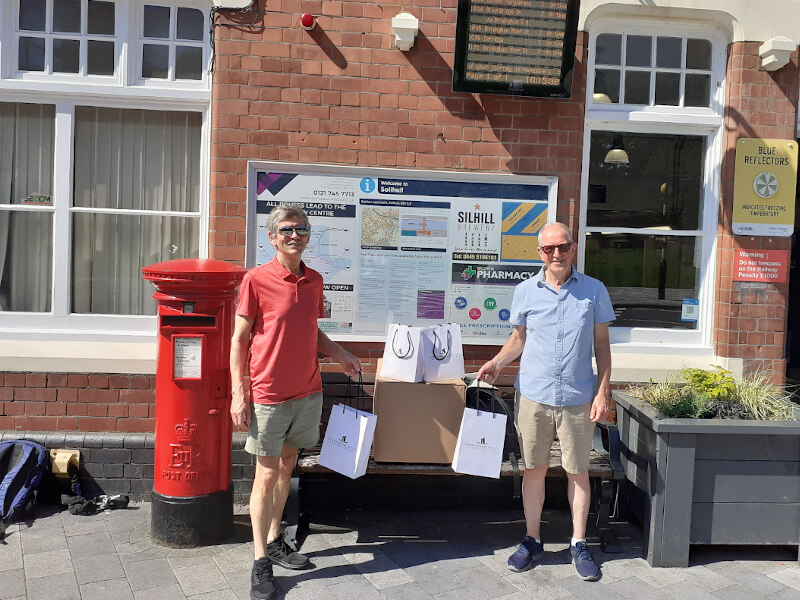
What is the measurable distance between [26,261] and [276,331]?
251cm

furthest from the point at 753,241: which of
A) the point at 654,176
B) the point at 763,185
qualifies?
the point at 654,176

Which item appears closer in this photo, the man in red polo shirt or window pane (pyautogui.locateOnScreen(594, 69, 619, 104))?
the man in red polo shirt

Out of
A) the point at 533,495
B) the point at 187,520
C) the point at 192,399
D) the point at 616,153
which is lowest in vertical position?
the point at 187,520

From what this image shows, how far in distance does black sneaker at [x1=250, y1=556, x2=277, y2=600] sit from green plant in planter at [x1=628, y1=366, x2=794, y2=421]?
7.93ft

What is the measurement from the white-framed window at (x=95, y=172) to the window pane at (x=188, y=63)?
0.05 feet

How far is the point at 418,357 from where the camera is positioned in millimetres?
4191

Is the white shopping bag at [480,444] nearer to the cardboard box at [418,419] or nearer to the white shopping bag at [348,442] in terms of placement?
the cardboard box at [418,419]

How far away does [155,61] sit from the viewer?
5004 mm

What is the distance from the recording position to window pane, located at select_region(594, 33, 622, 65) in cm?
521

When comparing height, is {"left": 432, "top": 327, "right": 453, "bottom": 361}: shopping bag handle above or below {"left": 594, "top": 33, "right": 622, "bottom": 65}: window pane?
below

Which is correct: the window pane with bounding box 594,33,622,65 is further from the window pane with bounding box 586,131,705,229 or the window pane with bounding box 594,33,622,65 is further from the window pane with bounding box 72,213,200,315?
the window pane with bounding box 72,213,200,315

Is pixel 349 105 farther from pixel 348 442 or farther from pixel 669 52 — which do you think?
pixel 669 52

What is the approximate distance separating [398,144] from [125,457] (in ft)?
9.36

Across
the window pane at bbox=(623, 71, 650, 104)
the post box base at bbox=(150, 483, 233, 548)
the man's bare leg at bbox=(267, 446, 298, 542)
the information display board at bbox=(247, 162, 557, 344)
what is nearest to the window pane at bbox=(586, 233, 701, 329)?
the information display board at bbox=(247, 162, 557, 344)
